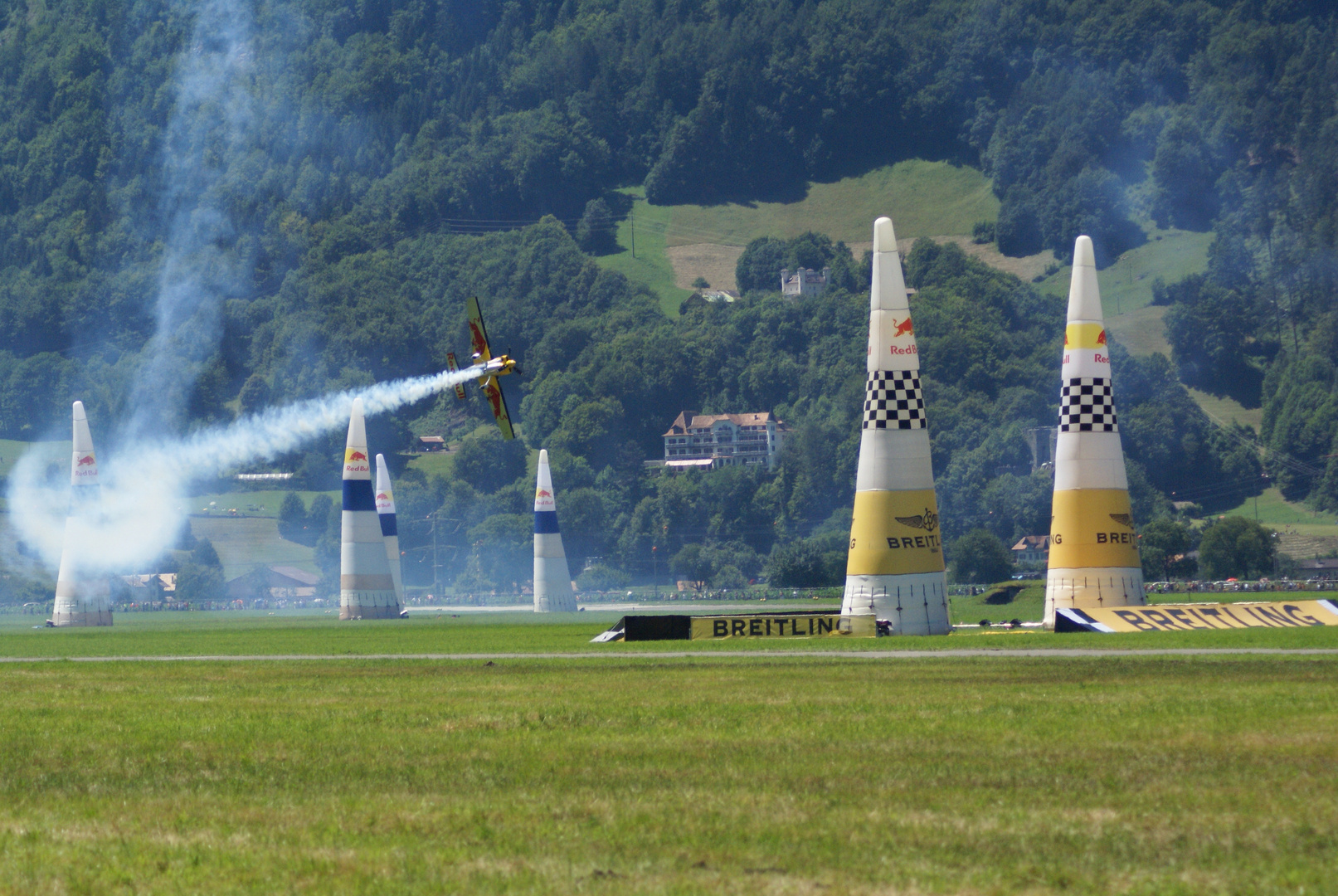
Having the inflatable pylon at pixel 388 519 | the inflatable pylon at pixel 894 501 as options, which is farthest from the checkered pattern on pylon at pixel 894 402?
the inflatable pylon at pixel 388 519

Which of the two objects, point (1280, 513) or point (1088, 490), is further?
point (1280, 513)

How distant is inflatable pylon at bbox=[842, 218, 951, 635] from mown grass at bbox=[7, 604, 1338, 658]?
3.97ft

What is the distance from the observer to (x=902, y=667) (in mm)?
29438

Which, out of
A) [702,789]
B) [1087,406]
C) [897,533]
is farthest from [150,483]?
[702,789]

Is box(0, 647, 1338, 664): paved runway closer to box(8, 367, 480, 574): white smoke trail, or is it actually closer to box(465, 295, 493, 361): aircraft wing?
box(465, 295, 493, 361): aircraft wing

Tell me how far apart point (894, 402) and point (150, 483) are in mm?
136016

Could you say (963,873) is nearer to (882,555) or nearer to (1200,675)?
(1200,675)

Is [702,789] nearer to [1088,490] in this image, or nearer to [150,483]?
[1088,490]

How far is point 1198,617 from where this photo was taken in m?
40.3

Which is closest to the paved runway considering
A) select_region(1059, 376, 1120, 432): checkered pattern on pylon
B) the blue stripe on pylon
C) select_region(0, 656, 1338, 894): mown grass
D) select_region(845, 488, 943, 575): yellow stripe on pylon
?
select_region(0, 656, 1338, 894): mown grass

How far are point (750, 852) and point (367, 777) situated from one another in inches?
231

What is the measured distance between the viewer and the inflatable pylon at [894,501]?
41156 millimetres

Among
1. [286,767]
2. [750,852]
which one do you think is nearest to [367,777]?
[286,767]

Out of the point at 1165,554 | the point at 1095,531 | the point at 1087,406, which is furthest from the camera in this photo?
the point at 1165,554
